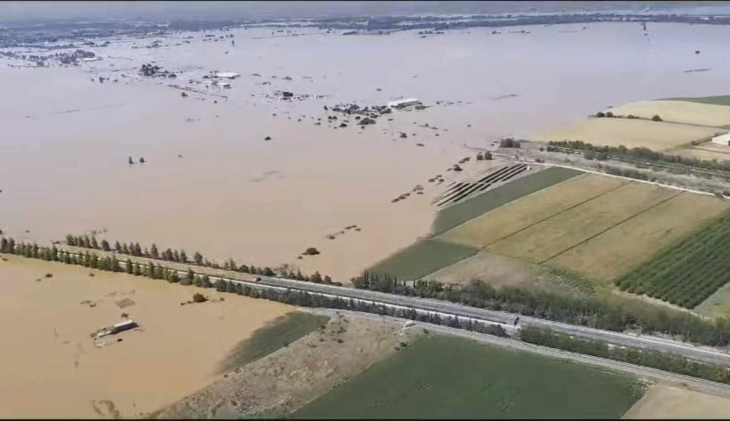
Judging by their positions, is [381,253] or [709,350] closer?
[709,350]

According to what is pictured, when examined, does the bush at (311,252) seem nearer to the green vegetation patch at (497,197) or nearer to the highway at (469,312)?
the highway at (469,312)

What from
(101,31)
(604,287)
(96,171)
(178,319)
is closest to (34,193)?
(96,171)

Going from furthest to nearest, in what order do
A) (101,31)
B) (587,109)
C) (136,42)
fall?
(101,31), (136,42), (587,109)

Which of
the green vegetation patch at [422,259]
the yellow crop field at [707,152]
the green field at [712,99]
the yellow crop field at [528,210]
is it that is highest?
the green field at [712,99]

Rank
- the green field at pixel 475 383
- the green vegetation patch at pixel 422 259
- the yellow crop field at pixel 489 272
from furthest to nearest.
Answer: the green vegetation patch at pixel 422 259 < the yellow crop field at pixel 489 272 < the green field at pixel 475 383

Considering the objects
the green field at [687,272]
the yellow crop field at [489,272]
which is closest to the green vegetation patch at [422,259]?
the yellow crop field at [489,272]

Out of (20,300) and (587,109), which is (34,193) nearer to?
(20,300)

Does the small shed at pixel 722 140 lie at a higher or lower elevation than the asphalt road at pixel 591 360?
higher

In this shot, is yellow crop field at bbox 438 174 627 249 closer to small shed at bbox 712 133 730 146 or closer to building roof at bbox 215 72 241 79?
small shed at bbox 712 133 730 146
